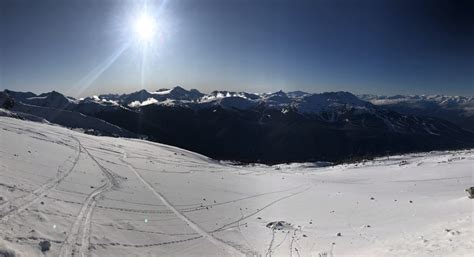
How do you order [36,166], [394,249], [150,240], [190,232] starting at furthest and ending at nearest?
[36,166]
[190,232]
[150,240]
[394,249]

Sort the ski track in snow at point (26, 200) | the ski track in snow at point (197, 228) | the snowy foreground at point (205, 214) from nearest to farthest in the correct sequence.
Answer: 1. the snowy foreground at point (205, 214)
2. the ski track in snow at point (26, 200)
3. the ski track in snow at point (197, 228)

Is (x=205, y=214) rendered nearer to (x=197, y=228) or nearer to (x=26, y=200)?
(x=197, y=228)

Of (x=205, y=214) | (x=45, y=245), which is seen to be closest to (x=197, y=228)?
(x=205, y=214)

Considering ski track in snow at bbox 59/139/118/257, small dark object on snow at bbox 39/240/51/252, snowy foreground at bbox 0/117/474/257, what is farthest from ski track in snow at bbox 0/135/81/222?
small dark object on snow at bbox 39/240/51/252

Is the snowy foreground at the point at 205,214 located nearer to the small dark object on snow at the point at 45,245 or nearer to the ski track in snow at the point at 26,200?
the ski track in snow at the point at 26,200

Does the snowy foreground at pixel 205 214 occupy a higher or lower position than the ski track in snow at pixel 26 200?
lower

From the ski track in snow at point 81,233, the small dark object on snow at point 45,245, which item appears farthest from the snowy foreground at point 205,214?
the small dark object on snow at point 45,245

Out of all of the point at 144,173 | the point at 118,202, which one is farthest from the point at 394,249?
the point at 144,173

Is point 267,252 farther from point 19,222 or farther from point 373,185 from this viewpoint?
point 373,185
